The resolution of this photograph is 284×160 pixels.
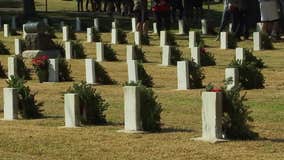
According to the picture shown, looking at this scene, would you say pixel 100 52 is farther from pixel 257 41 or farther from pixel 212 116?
pixel 212 116

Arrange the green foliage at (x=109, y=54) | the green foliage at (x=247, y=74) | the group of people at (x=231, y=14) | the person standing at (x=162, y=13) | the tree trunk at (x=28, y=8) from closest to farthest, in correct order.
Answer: the green foliage at (x=247, y=74)
the green foliage at (x=109, y=54)
the group of people at (x=231, y=14)
the person standing at (x=162, y=13)
the tree trunk at (x=28, y=8)

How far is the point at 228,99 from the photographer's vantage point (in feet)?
35.8

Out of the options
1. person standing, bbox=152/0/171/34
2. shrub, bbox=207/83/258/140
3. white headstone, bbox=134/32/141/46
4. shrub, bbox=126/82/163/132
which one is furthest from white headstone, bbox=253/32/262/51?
shrub, bbox=207/83/258/140

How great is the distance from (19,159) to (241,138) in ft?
9.00

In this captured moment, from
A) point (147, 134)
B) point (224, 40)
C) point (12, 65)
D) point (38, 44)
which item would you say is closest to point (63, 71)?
point (12, 65)

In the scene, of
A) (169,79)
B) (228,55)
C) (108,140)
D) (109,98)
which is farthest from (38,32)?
(108,140)

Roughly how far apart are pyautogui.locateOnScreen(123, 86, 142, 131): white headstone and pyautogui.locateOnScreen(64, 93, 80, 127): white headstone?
86 centimetres

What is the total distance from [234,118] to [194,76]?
587cm

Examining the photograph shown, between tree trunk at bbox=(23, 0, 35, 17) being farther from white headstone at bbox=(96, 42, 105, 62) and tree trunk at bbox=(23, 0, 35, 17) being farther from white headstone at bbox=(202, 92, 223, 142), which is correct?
white headstone at bbox=(202, 92, 223, 142)

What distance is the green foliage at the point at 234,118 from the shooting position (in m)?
10.9

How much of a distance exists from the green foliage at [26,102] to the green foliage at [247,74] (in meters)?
3.93

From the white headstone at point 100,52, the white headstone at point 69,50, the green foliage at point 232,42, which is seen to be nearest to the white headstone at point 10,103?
the white headstone at point 100,52

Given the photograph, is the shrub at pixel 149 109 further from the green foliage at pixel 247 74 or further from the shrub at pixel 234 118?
the green foliage at pixel 247 74

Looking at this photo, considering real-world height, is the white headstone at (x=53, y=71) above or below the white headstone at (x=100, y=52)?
below
